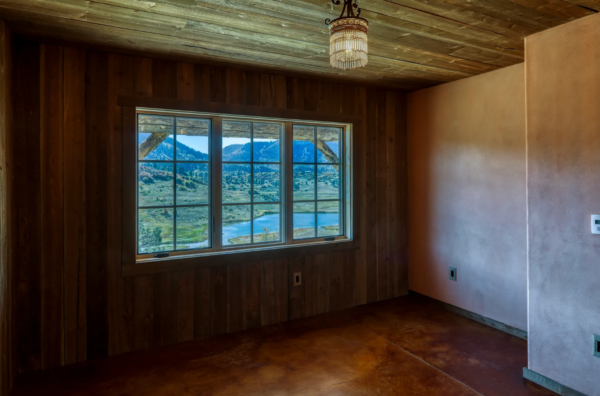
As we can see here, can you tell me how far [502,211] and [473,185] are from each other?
0.40m

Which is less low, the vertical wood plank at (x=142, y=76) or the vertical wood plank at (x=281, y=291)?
the vertical wood plank at (x=142, y=76)

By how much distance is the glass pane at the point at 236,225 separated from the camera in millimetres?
3521

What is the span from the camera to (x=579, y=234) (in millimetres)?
2338

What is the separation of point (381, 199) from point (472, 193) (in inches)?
38.7

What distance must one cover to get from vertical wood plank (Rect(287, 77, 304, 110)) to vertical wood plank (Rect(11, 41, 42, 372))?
2089 mm

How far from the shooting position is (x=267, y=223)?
3734mm

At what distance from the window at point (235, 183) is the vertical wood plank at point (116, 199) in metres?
0.17

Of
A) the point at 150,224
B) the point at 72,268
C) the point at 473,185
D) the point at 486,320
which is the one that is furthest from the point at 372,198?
the point at 72,268

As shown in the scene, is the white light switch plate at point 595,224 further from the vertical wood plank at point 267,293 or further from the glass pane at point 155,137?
the glass pane at point 155,137

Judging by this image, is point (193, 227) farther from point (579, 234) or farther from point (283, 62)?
point (579, 234)

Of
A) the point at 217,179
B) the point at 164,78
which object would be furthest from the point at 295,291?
the point at 164,78

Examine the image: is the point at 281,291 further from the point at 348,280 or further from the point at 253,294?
the point at 348,280

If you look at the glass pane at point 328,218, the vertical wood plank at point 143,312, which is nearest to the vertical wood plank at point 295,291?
the glass pane at point 328,218

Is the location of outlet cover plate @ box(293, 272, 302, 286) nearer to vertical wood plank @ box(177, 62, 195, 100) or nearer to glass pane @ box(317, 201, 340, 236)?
glass pane @ box(317, 201, 340, 236)
